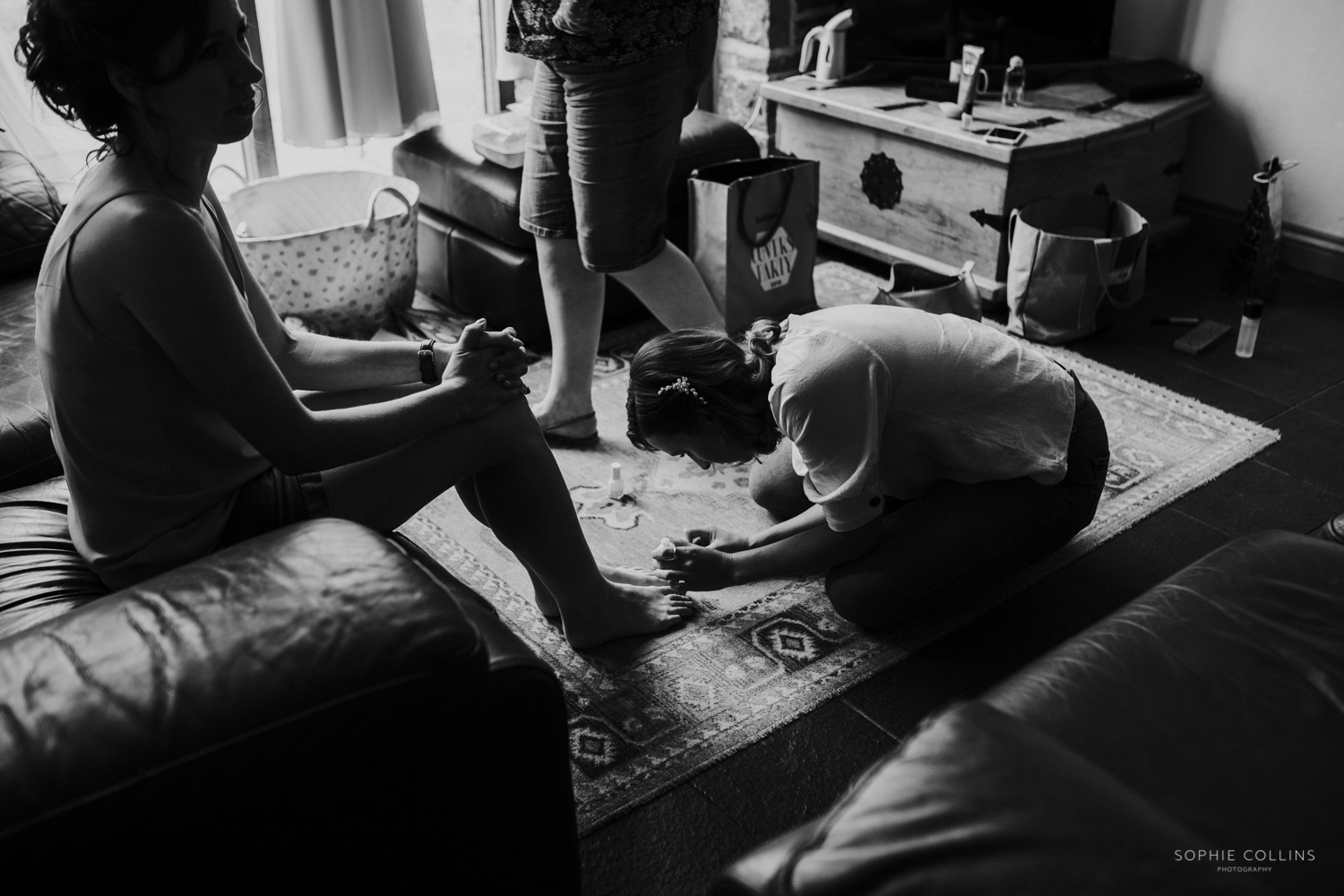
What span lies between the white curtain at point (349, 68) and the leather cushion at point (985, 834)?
2571 mm

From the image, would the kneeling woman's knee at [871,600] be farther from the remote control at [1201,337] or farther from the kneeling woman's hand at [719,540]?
the remote control at [1201,337]

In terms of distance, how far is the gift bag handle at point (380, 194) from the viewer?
2.58 meters

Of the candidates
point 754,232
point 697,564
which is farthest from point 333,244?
point 697,564

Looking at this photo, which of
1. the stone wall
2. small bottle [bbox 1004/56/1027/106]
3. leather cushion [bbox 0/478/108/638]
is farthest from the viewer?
the stone wall

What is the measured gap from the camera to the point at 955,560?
1.74 m

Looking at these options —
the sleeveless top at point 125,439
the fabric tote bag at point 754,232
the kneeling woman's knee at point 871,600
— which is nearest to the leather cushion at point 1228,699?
the kneeling woman's knee at point 871,600

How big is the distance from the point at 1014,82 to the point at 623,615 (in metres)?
2.03

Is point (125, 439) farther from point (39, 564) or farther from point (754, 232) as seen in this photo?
point (754, 232)

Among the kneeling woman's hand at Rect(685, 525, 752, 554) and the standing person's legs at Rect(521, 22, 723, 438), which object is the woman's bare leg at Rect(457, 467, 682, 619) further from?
the standing person's legs at Rect(521, 22, 723, 438)

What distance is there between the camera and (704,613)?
1.84m

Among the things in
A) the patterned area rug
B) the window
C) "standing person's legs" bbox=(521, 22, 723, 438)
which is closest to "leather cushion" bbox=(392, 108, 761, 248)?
the window

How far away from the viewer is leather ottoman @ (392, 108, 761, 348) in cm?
267

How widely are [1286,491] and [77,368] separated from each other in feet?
6.58

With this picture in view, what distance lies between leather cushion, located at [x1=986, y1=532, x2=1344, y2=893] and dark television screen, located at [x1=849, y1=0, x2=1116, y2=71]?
2.31 meters
